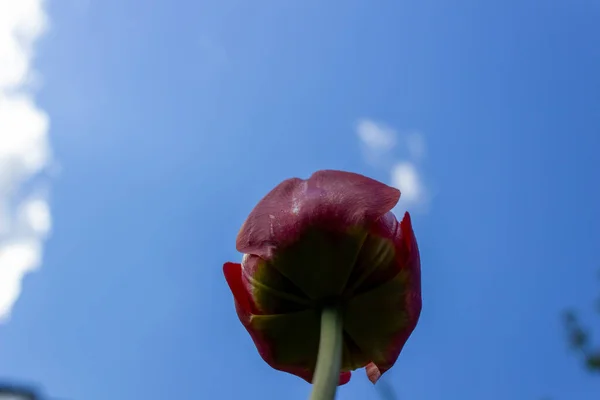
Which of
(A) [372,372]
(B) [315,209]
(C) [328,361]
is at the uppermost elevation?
(B) [315,209]

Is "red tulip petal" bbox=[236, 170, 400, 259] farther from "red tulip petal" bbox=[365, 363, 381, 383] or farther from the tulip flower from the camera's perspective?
"red tulip petal" bbox=[365, 363, 381, 383]

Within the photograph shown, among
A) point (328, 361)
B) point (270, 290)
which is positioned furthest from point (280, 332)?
point (328, 361)

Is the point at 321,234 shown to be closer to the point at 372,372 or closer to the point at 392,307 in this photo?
the point at 392,307

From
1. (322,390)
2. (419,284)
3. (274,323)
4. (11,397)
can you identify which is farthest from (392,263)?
(11,397)

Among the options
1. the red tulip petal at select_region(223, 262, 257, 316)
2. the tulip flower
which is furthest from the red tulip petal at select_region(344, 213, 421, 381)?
the red tulip petal at select_region(223, 262, 257, 316)

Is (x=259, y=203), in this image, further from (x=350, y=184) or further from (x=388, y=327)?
(x=388, y=327)
